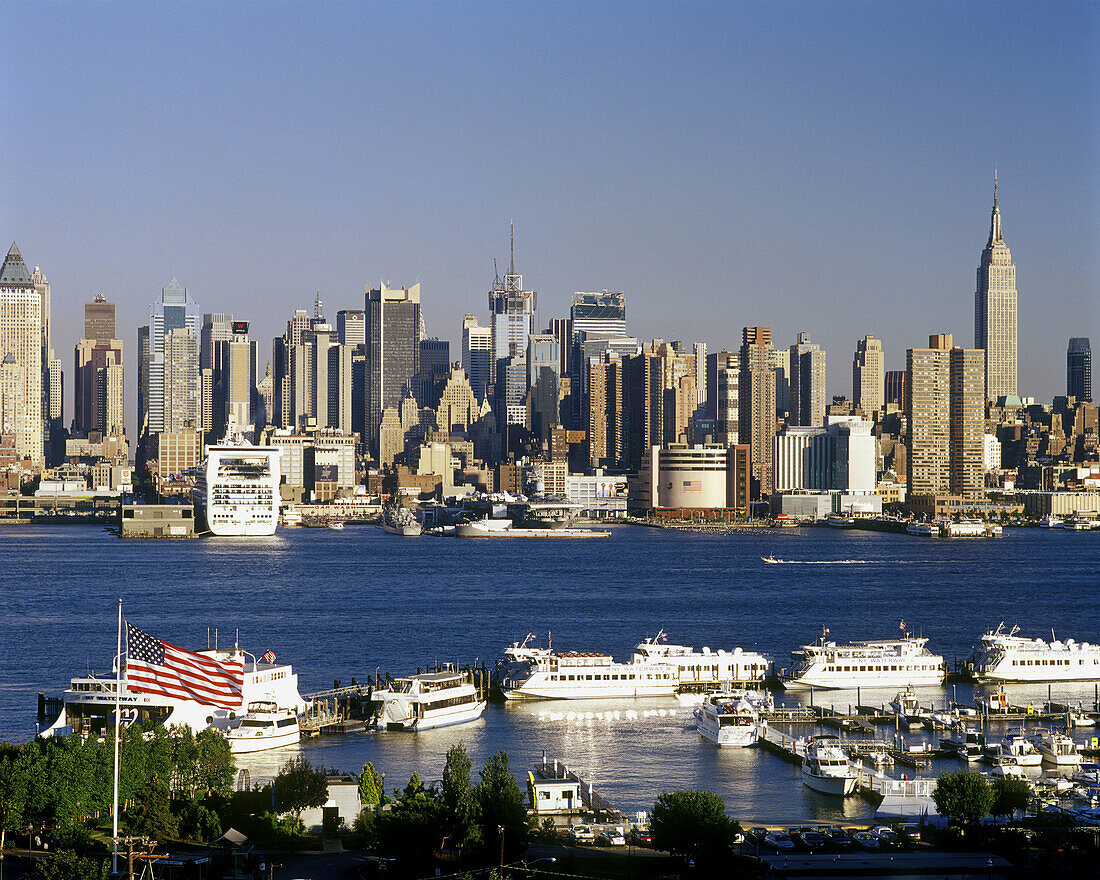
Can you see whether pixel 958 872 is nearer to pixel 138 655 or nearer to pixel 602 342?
pixel 138 655

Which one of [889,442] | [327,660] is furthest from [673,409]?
[327,660]

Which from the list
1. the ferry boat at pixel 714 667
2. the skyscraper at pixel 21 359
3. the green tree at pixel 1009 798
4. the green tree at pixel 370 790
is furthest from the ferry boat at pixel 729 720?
the skyscraper at pixel 21 359

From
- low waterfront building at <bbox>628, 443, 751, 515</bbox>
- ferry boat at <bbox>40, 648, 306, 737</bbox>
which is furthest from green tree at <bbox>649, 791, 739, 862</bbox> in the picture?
low waterfront building at <bbox>628, 443, 751, 515</bbox>

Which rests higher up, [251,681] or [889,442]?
[889,442]

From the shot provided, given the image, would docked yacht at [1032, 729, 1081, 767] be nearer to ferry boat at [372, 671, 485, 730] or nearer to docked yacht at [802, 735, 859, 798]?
docked yacht at [802, 735, 859, 798]

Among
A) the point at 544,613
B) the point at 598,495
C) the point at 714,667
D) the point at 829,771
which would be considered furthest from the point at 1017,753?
the point at 598,495

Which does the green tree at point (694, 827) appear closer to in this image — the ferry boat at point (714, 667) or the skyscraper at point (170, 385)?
the ferry boat at point (714, 667)
